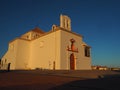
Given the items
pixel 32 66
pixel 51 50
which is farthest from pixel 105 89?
pixel 32 66

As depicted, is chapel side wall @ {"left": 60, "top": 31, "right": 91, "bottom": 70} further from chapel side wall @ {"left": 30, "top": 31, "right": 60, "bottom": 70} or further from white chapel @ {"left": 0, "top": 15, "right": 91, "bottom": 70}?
chapel side wall @ {"left": 30, "top": 31, "right": 60, "bottom": 70}

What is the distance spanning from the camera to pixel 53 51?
23562 millimetres

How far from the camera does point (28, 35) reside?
1334 inches

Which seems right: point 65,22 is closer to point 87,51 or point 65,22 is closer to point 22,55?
point 87,51

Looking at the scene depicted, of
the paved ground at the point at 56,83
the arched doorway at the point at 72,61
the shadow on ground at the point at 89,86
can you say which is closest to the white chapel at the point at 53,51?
the arched doorway at the point at 72,61

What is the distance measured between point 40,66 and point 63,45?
261 inches

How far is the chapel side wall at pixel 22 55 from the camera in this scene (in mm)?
27844

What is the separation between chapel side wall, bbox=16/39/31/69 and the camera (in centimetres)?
2784

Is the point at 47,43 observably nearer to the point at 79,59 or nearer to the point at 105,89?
the point at 79,59

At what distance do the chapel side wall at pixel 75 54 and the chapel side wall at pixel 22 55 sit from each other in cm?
1000

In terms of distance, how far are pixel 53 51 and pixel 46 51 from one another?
2.10m

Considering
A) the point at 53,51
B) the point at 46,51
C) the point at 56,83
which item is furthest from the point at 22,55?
the point at 56,83

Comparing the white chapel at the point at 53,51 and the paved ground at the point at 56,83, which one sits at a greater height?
the white chapel at the point at 53,51

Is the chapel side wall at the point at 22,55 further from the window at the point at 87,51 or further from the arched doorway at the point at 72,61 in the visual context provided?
the window at the point at 87,51
